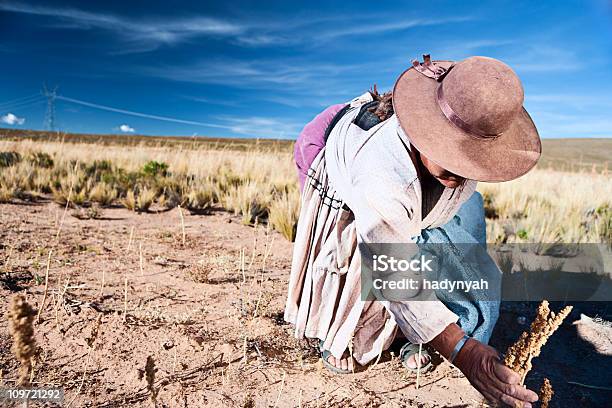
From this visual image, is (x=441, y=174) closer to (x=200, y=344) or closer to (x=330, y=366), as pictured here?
(x=330, y=366)

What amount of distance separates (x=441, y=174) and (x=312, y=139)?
1012mm

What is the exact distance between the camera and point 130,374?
2.10 meters

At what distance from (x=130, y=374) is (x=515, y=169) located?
1.81 m

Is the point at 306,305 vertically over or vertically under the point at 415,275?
under

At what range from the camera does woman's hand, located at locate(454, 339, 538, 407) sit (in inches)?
54.3

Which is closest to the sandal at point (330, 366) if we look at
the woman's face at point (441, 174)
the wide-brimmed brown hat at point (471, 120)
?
the woman's face at point (441, 174)

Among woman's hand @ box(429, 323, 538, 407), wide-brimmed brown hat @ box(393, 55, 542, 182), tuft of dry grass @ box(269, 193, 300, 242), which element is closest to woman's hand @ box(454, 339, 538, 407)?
woman's hand @ box(429, 323, 538, 407)

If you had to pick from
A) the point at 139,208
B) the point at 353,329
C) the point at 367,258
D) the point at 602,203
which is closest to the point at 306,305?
the point at 353,329

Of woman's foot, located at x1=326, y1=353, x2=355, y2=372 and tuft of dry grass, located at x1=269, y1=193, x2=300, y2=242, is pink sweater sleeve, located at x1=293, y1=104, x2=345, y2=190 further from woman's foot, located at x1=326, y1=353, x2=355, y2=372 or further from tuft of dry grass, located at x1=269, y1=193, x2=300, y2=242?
tuft of dry grass, located at x1=269, y1=193, x2=300, y2=242

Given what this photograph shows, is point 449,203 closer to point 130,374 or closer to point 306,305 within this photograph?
point 306,305

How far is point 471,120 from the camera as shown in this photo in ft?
5.11

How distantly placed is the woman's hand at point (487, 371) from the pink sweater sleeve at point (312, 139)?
1.25m

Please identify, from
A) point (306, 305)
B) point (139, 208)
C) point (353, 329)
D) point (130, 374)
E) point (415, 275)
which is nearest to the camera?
point (415, 275)

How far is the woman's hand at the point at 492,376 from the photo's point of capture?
4.52ft
